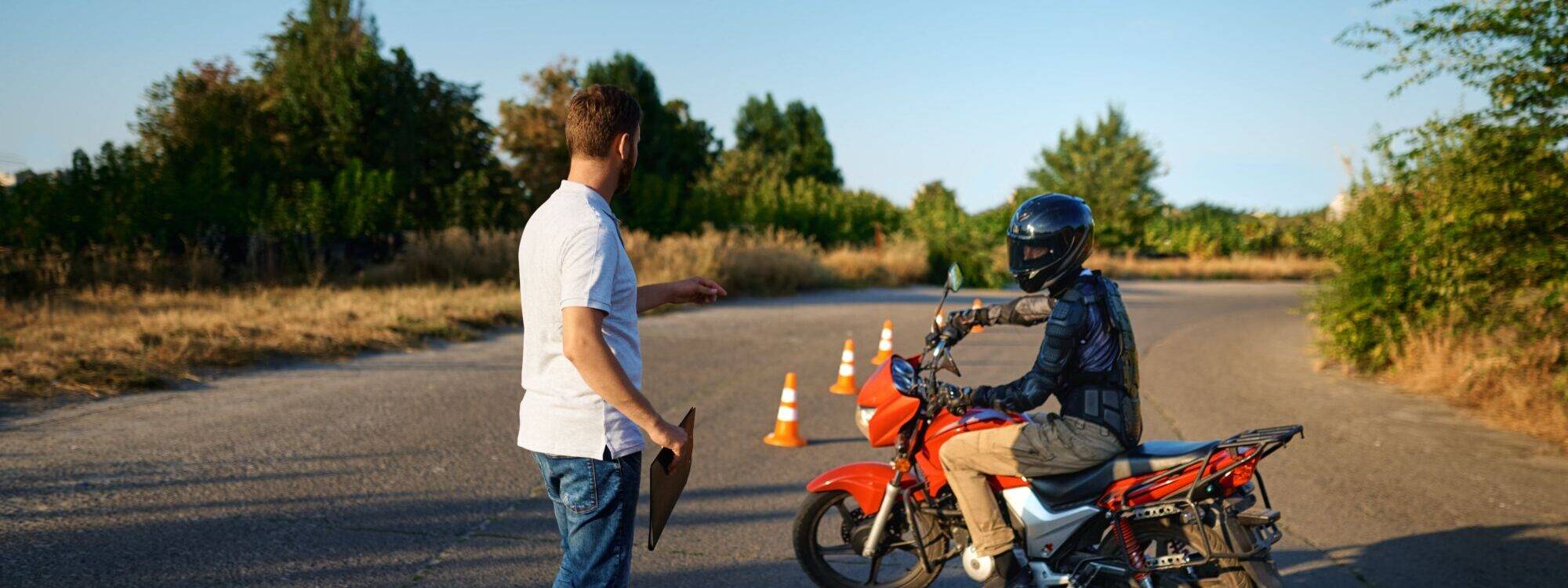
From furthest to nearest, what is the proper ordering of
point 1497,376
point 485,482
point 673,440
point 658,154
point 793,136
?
point 793,136 → point 658,154 → point 1497,376 → point 485,482 → point 673,440

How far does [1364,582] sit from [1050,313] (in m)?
2.24

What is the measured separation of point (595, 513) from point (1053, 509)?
1826 mm

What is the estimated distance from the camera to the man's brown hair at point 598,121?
2676 millimetres

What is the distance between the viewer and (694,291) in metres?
3.42

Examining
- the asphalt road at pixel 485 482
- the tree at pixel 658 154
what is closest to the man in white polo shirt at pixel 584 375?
the asphalt road at pixel 485 482

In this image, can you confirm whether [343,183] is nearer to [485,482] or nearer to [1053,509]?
[485,482]

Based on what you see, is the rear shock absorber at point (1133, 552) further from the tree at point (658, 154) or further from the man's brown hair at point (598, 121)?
the tree at point (658, 154)

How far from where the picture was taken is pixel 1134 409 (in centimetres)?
369

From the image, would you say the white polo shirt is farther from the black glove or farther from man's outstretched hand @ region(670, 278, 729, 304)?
the black glove

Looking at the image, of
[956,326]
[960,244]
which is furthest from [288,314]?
[960,244]

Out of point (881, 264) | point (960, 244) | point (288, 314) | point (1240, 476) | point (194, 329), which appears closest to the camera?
point (1240, 476)

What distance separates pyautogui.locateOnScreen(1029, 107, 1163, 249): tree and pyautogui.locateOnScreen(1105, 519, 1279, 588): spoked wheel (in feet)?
161

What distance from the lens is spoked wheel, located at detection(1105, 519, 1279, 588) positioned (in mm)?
3426

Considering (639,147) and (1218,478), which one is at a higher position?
(639,147)
